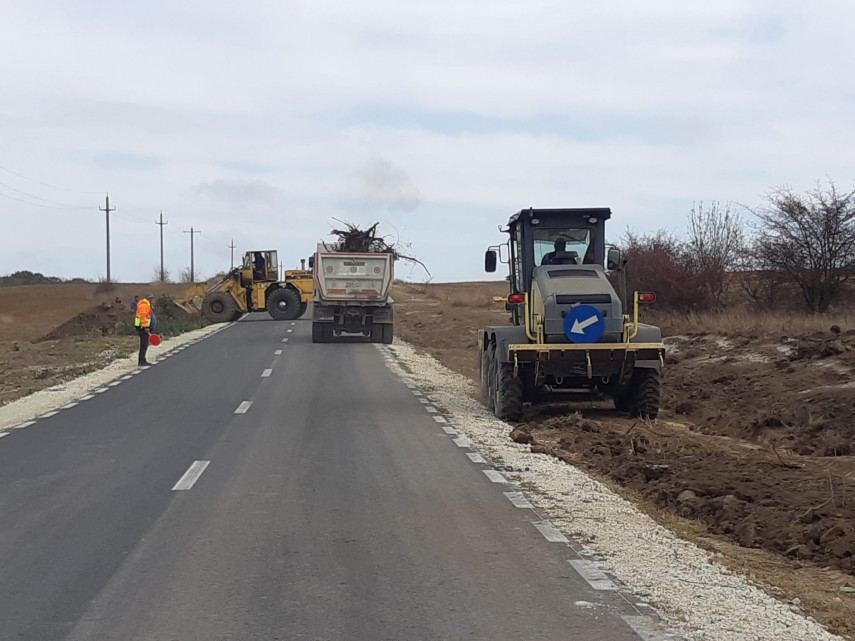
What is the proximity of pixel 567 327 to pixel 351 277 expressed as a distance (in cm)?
2047

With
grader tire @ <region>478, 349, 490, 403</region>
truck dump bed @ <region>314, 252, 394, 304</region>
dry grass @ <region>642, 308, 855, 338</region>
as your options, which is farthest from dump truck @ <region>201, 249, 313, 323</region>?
grader tire @ <region>478, 349, 490, 403</region>

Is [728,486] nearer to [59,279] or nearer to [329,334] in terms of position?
[329,334]

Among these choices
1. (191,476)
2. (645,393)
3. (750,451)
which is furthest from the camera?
(645,393)

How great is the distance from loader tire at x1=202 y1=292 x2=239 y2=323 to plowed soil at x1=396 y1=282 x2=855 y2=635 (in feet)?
94.5

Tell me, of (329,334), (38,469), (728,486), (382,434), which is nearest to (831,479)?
(728,486)

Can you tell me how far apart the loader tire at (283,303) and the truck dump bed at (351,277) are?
49.9ft

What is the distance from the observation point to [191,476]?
11.4 m

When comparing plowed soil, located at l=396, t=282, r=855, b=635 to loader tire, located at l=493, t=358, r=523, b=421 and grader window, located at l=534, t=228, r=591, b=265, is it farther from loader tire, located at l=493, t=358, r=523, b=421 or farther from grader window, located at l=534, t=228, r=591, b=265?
grader window, located at l=534, t=228, r=591, b=265

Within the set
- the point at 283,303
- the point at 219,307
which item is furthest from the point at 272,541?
the point at 219,307

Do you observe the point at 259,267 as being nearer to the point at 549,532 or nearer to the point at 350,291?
the point at 350,291

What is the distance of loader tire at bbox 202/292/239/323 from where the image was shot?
5131 centimetres

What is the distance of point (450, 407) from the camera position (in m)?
18.8

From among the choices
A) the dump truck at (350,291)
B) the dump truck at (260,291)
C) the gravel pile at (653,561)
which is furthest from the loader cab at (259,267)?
the gravel pile at (653,561)

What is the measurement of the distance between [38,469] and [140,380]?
39.8ft
